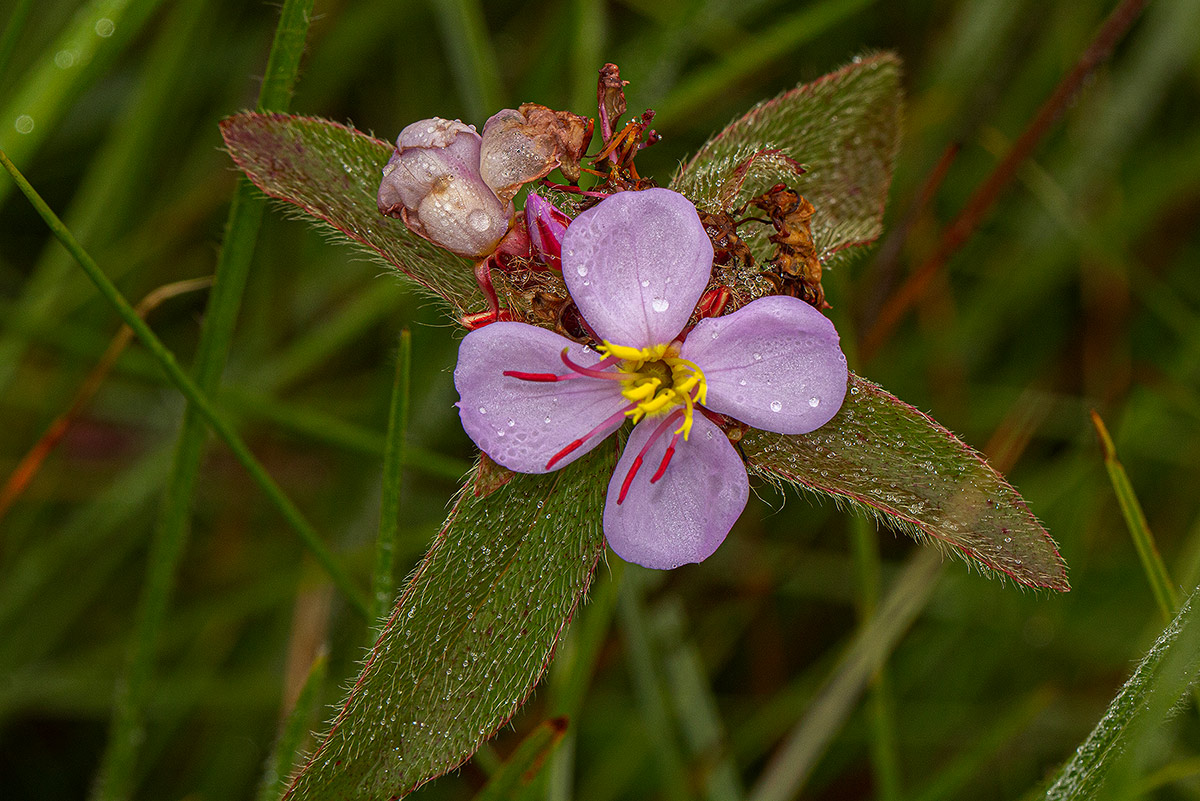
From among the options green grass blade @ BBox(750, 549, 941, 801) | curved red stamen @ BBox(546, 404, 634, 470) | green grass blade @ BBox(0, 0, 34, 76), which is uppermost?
green grass blade @ BBox(0, 0, 34, 76)

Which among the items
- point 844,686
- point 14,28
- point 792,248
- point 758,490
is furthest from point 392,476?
point 844,686

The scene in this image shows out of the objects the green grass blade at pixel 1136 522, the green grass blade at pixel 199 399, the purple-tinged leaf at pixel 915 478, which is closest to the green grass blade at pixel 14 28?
the green grass blade at pixel 199 399

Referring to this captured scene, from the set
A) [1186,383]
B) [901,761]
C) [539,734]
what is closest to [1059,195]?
[1186,383]

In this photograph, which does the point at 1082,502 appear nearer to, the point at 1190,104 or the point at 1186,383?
the point at 1186,383

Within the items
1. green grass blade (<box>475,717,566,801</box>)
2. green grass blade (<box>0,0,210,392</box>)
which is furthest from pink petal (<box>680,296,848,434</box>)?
green grass blade (<box>0,0,210,392</box>)

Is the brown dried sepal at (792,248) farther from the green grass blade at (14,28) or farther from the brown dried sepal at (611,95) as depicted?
the green grass blade at (14,28)

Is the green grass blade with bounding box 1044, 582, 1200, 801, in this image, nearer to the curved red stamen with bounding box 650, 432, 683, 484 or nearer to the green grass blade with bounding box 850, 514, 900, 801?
the green grass blade with bounding box 850, 514, 900, 801
